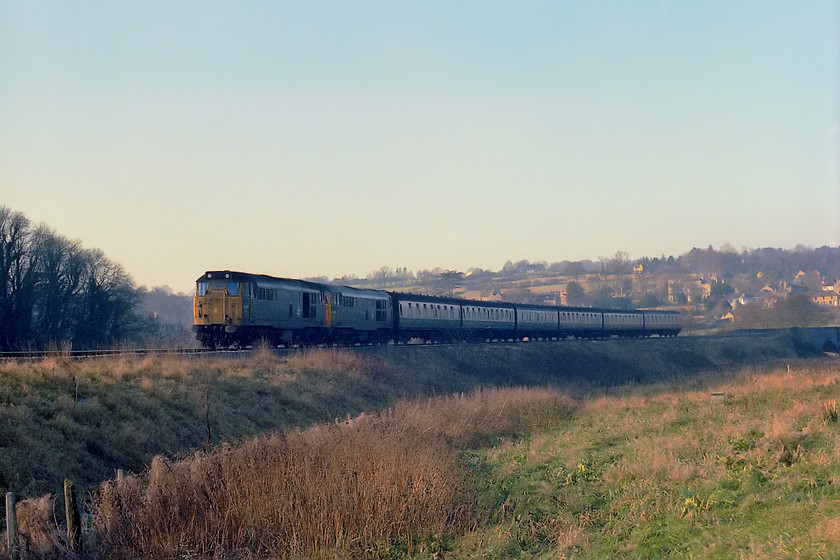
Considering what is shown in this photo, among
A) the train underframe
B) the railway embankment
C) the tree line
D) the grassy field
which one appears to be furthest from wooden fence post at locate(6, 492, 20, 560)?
the tree line

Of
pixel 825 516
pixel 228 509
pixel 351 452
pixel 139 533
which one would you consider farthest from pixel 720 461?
pixel 139 533

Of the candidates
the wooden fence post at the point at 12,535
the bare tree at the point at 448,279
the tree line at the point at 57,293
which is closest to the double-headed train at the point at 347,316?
the tree line at the point at 57,293

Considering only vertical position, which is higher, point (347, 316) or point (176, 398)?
point (347, 316)

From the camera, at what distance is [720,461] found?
1445 centimetres

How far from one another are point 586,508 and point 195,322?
2487 cm

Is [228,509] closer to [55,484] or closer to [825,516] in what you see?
[55,484]

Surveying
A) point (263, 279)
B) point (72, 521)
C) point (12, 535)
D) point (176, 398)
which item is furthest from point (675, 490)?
point (263, 279)

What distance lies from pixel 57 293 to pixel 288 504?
159 feet

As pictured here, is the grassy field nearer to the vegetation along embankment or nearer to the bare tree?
the vegetation along embankment

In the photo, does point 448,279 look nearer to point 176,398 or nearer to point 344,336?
point 344,336

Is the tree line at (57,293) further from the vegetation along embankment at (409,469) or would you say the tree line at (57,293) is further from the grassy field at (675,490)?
the grassy field at (675,490)

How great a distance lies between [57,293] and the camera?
54719 mm

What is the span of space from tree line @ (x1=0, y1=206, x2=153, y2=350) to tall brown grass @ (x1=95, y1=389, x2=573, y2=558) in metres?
38.7

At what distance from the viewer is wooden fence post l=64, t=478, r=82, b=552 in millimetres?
10820
